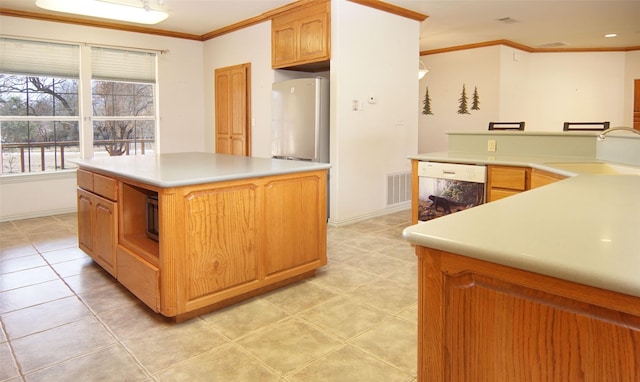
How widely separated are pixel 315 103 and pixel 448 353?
3.90 metres

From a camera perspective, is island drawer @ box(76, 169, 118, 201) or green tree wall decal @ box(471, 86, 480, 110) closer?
island drawer @ box(76, 169, 118, 201)

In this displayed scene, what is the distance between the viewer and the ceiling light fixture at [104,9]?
332 cm

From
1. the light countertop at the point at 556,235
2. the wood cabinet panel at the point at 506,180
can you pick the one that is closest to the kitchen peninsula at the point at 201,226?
the wood cabinet panel at the point at 506,180

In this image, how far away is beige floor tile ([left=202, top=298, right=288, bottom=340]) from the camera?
2418mm

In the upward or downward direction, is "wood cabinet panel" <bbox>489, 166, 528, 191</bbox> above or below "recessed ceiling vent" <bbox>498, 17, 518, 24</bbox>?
below

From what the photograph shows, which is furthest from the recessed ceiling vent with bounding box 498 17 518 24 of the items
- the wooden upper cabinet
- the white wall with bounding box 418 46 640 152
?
the wooden upper cabinet

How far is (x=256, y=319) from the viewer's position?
100 inches

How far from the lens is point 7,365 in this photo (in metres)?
2.04

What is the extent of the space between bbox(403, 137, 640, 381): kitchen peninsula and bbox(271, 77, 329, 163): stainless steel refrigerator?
358 centimetres

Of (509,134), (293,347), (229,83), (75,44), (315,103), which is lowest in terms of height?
(293,347)

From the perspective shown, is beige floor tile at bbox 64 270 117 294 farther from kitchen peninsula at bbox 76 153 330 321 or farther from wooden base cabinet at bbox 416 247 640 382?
wooden base cabinet at bbox 416 247 640 382

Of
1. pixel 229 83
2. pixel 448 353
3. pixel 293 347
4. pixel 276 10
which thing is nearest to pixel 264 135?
pixel 229 83

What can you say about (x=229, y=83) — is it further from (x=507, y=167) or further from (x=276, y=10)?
(x=507, y=167)

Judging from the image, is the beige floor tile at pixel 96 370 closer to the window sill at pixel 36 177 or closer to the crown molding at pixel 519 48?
the window sill at pixel 36 177
